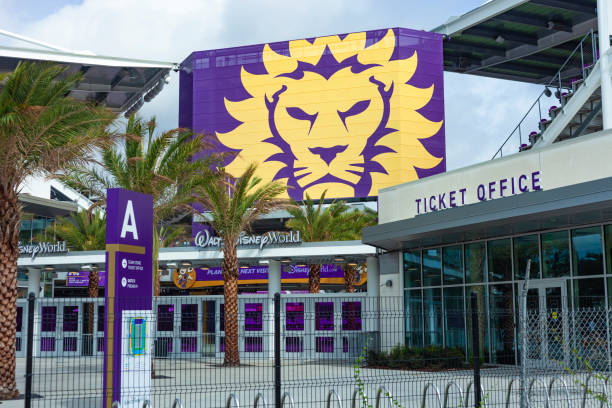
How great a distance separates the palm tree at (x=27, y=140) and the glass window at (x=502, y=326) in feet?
41.7

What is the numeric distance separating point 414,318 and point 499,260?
13.6 ft

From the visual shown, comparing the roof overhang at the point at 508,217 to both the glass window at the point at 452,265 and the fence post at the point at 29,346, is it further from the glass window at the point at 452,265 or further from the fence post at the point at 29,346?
the fence post at the point at 29,346

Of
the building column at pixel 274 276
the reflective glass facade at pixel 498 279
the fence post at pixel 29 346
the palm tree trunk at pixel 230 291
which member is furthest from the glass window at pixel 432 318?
the fence post at pixel 29 346

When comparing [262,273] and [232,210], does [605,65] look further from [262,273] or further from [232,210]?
[262,273]

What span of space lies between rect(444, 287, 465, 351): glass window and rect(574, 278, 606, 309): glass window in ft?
12.7

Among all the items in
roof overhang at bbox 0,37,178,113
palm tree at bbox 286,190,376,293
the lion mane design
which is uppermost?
roof overhang at bbox 0,37,178,113

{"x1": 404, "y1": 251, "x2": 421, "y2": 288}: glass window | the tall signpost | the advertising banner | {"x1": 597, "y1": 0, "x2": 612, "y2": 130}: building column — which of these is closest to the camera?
the tall signpost

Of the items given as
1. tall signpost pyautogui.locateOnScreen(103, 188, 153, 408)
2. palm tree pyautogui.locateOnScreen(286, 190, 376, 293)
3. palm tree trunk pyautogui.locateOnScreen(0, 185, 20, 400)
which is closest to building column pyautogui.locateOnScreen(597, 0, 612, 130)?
palm tree pyautogui.locateOnScreen(286, 190, 376, 293)

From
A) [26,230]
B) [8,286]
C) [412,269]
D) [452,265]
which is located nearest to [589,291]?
[452,265]

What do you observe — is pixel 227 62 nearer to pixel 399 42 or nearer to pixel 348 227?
pixel 399 42

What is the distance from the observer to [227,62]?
6950cm

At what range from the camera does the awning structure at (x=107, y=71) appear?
61.6m

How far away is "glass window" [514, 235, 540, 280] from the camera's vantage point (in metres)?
22.6

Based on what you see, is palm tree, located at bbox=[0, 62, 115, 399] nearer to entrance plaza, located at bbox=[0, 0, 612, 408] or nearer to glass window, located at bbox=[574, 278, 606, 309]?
entrance plaza, located at bbox=[0, 0, 612, 408]
